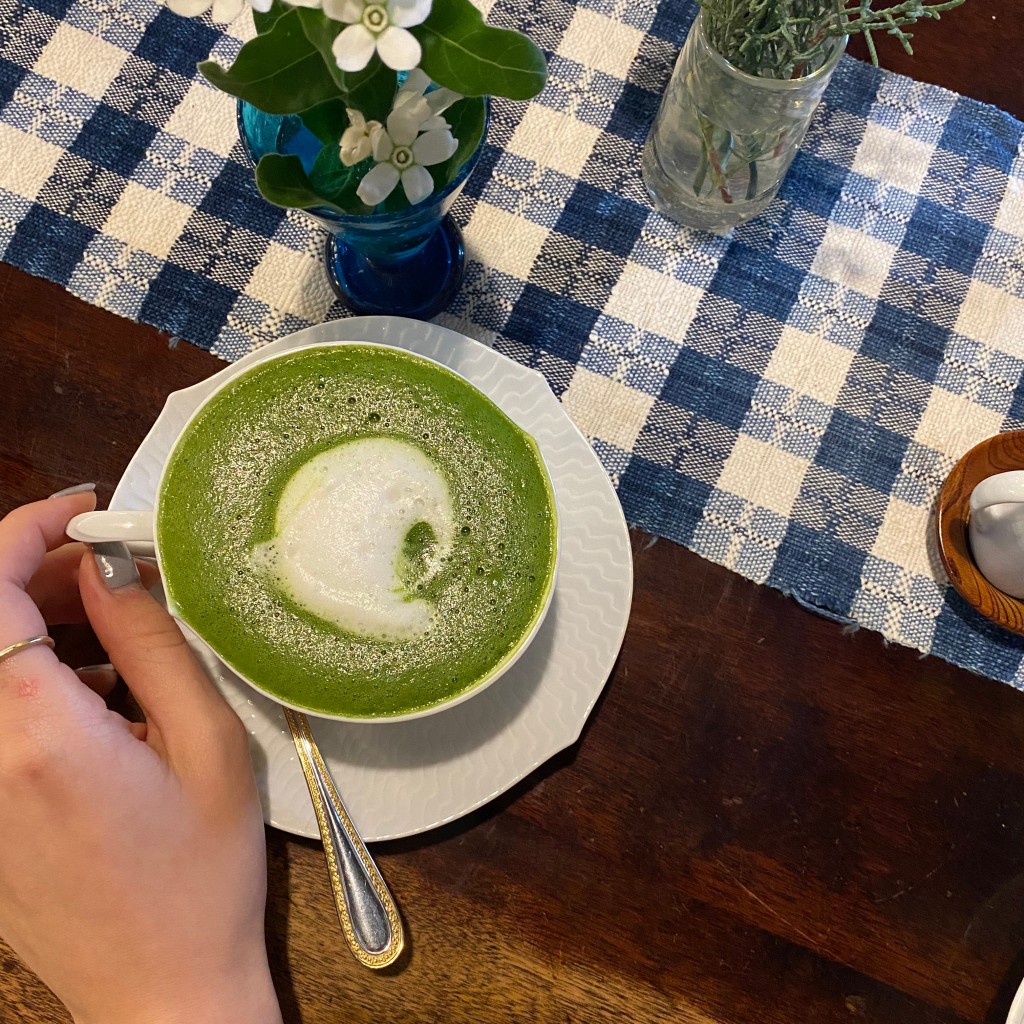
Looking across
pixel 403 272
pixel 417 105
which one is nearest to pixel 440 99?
pixel 417 105

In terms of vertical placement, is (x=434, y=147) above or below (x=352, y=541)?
above

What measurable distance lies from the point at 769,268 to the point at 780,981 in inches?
28.7

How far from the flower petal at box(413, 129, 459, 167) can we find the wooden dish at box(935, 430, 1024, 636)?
0.60 m

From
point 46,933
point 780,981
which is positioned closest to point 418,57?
point 46,933

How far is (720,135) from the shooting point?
0.83 meters

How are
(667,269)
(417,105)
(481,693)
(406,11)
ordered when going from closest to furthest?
(406,11), (417,105), (481,693), (667,269)

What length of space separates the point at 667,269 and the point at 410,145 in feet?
1.31

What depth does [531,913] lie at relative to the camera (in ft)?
2.70

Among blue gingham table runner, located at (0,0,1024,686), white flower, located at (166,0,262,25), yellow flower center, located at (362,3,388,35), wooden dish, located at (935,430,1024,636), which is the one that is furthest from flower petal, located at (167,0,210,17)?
wooden dish, located at (935,430,1024,636)

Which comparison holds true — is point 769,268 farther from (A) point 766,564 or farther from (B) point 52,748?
(B) point 52,748

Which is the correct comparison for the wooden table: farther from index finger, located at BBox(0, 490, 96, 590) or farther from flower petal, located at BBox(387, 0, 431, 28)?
flower petal, located at BBox(387, 0, 431, 28)

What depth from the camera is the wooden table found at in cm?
82

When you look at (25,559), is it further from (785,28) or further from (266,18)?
(785,28)

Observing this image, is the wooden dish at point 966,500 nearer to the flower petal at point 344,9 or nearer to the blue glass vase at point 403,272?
the blue glass vase at point 403,272
